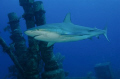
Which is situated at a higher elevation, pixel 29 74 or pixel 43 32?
pixel 43 32

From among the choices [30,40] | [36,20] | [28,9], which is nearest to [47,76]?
[30,40]

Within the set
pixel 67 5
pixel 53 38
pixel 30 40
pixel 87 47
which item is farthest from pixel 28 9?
pixel 67 5

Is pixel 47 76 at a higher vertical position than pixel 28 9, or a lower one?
lower

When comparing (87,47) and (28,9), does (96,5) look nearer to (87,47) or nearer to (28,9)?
(87,47)

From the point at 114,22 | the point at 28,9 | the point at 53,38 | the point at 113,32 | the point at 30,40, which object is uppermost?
the point at 114,22

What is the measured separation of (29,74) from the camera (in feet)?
26.3

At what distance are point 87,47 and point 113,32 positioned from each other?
1397 inches

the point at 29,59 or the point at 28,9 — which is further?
the point at 28,9

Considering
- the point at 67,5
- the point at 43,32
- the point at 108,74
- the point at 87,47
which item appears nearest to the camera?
the point at 43,32

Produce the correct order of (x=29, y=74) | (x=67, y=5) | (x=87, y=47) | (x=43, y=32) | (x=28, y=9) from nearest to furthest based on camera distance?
(x=43, y=32)
(x=29, y=74)
(x=28, y=9)
(x=87, y=47)
(x=67, y=5)

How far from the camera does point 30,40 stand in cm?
845

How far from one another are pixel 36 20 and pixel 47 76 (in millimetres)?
3821

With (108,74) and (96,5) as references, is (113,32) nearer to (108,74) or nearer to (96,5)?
(96,5)

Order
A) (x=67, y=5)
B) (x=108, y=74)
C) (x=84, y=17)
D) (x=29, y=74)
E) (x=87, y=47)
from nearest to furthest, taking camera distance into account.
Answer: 1. (x=29, y=74)
2. (x=108, y=74)
3. (x=87, y=47)
4. (x=67, y=5)
5. (x=84, y=17)
